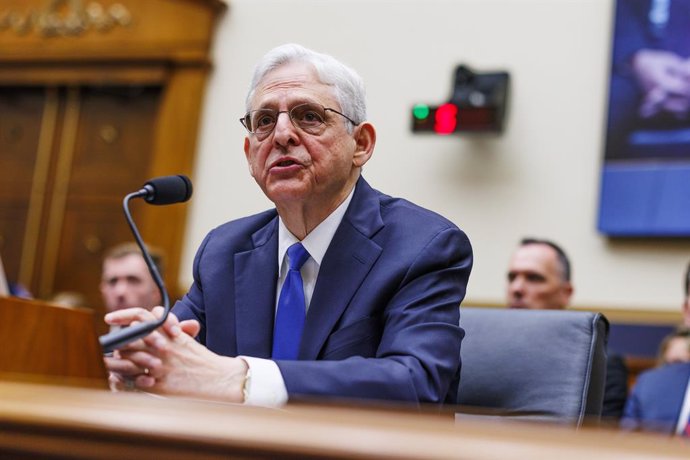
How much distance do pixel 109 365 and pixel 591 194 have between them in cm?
386

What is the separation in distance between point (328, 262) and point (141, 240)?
0.49 meters

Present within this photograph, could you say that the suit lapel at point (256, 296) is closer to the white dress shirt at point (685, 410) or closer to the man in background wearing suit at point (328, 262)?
the man in background wearing suit at point (328, 262)

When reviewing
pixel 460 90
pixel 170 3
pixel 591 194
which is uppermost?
pixel 170 3

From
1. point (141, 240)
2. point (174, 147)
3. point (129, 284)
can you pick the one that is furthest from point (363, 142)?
point (174, 147)

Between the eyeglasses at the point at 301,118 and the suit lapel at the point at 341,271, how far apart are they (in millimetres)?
173

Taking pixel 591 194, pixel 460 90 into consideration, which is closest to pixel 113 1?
pixel 460 90

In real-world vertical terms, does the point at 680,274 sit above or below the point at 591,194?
below

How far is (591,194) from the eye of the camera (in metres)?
5.01

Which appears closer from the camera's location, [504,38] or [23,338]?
[23,338]

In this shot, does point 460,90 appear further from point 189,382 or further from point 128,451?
point 128,451

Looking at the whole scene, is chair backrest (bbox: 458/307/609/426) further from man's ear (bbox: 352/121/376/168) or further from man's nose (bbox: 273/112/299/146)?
man's nose (bbox: 273/112/299/146)

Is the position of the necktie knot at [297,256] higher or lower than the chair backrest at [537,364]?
higher

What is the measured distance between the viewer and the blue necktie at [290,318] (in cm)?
184

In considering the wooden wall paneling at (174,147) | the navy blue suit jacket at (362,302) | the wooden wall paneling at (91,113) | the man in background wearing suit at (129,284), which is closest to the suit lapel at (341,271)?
the navy blue suit jacket at (362,302)
